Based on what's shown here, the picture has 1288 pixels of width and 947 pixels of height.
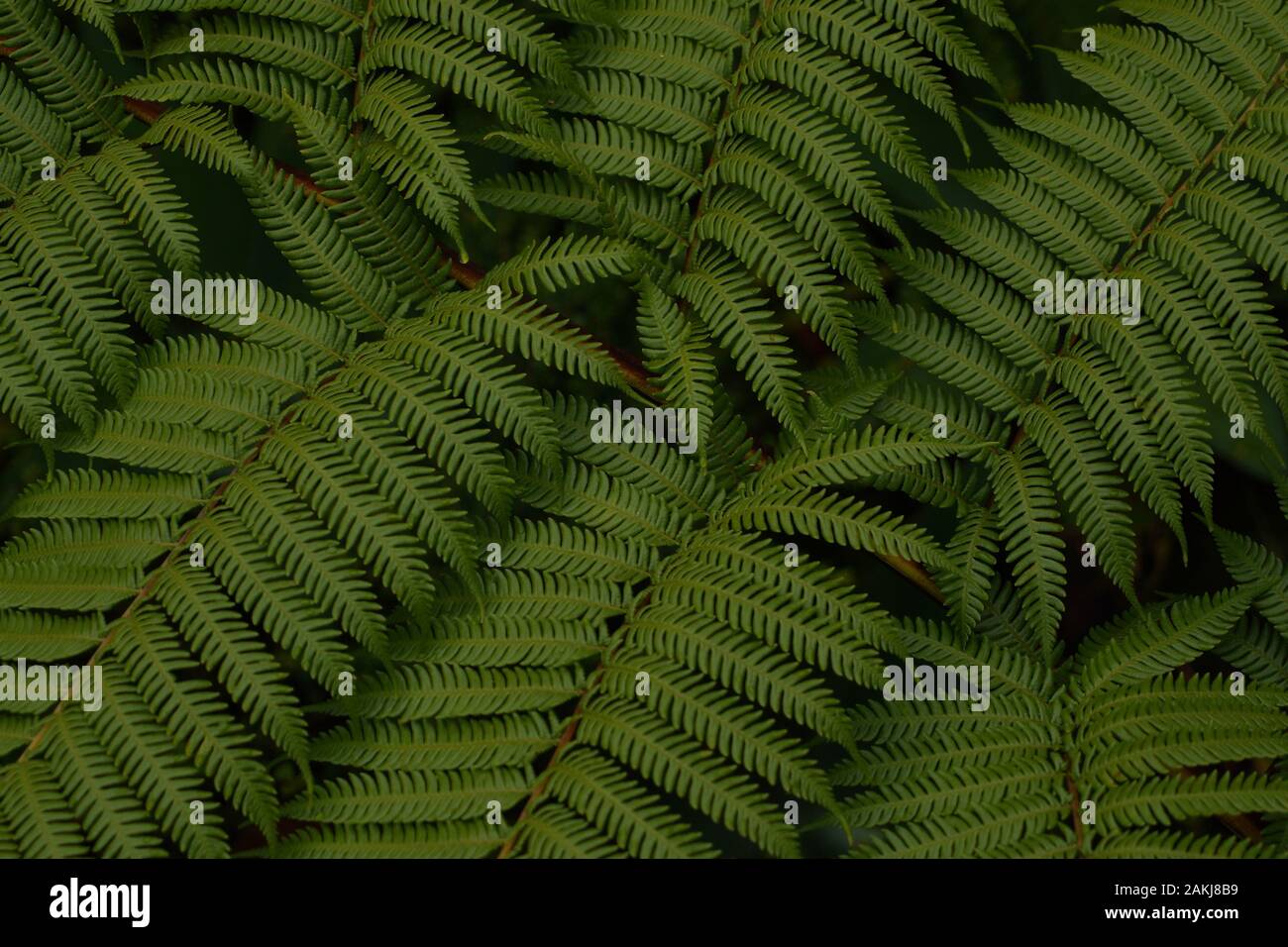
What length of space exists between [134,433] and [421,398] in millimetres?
476

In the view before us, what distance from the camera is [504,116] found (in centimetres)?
185

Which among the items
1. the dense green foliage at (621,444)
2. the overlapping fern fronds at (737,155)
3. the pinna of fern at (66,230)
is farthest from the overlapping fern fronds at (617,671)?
the pinna of fern at (66,230)

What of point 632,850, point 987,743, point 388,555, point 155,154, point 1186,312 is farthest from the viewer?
point 155,154

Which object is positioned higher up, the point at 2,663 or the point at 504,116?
the point at 504,116

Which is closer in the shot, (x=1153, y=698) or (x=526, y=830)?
(x=526, y=830)

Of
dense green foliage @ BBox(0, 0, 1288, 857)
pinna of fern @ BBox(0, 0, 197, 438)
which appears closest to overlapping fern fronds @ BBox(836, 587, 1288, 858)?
dense green foliage @ BBox(0, 0, 1288, 857)

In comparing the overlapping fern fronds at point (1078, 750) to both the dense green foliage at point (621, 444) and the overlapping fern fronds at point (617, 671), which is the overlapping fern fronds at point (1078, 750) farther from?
the overlapping fern fronds at point (617, 671)

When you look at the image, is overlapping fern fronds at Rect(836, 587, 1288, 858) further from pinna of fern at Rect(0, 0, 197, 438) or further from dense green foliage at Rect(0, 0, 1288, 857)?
pinna of fern at Rect(0, 0, 197, 438)

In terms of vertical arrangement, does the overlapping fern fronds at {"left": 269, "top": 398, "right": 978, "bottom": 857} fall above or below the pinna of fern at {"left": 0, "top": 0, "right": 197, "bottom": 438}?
below

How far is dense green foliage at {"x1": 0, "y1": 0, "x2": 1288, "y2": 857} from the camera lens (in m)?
1.62

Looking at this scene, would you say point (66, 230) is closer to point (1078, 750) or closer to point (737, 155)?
point (737, 155)
